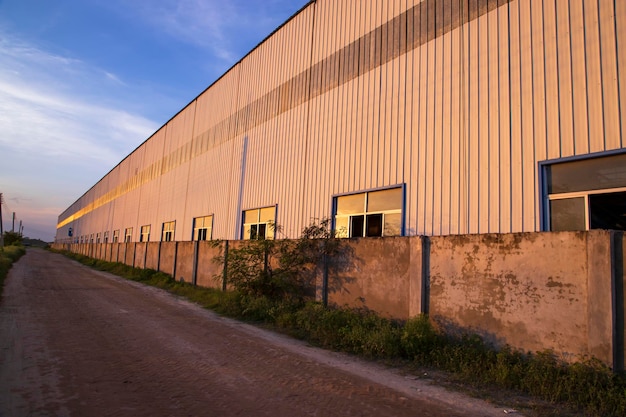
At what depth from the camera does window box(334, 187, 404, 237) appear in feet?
35.9

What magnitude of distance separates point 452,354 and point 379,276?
2.55 meters

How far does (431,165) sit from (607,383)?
5846 millimetres

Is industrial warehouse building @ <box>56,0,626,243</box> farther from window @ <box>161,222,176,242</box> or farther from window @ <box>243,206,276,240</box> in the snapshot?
window @ <box>161,222,176,242</box>

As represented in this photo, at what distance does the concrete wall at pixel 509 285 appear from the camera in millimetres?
5578

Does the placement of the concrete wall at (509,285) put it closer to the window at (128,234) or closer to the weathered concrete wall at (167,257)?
the weathered concrete wall at (167,257)

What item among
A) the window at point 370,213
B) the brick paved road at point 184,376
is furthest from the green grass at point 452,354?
the window at point 370,213

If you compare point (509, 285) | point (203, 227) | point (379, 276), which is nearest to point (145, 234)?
point (203, 227)

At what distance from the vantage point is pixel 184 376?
562 cm

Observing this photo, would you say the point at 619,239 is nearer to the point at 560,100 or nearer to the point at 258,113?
the point at 560,100

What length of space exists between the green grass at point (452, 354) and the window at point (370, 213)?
2.62 m

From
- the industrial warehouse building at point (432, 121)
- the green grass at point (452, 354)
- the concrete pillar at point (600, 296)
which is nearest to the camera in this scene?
the green grass at point (452, 354)

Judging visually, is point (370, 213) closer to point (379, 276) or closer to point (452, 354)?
point (379, 276)

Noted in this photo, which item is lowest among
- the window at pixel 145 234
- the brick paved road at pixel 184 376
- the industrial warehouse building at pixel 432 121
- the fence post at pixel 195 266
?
the brick paved road at pixel 184 376

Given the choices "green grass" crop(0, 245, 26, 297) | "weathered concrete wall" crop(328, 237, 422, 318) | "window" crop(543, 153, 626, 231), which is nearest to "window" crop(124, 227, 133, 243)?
"green grass" crop(0, 245, 26, 297)
